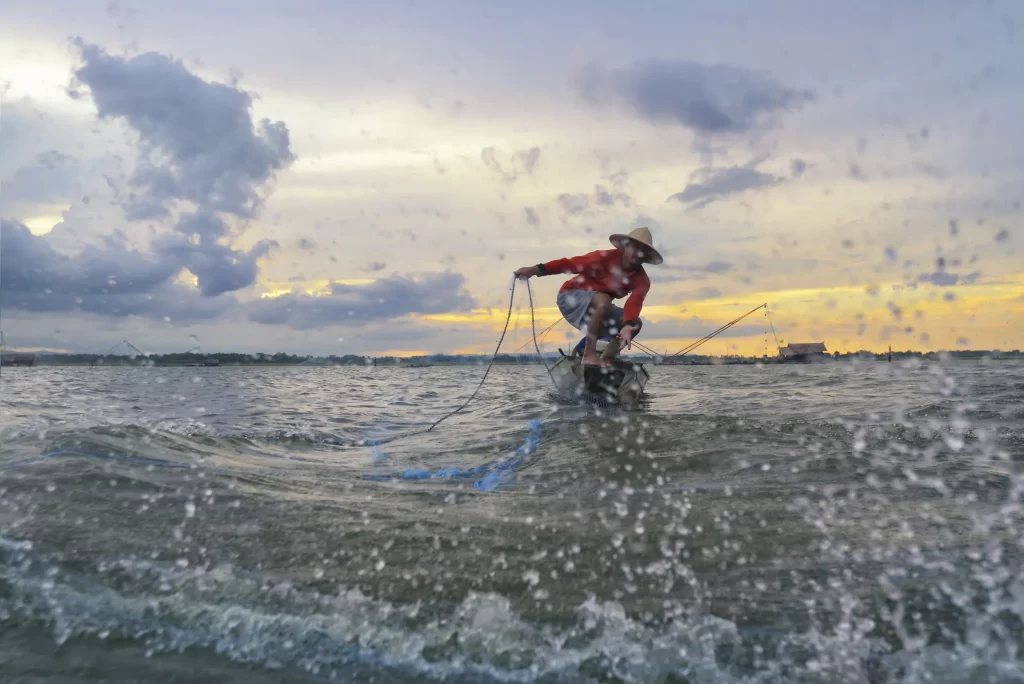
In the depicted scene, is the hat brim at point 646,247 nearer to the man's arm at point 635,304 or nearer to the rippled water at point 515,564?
the man's arm at point 635,304

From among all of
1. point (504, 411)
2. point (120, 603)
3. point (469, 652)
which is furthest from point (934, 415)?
point (120, 603)

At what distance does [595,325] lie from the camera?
10.6 m

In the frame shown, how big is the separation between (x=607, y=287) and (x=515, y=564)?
307 inches

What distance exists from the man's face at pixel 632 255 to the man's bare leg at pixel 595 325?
0.70 m

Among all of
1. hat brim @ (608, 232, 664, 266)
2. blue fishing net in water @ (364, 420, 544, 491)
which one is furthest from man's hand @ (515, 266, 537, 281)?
blue fishing net in water @ (364, 420, 544, 491)

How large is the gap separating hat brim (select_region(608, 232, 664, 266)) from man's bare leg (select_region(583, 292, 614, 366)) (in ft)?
3.05

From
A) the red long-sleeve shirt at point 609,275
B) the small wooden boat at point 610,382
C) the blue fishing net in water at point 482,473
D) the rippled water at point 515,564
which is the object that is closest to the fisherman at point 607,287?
the red long-sleeve shirt at point 609,275

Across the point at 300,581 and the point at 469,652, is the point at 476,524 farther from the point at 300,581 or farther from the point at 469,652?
the point at 469,652

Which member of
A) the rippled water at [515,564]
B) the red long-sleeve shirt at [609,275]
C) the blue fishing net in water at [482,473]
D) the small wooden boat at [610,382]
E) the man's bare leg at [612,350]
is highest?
the red long-sleeve shirt at [609,275]

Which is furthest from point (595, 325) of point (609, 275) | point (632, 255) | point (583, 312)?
point (632, 255)

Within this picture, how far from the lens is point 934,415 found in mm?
8062

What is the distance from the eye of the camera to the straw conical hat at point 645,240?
9412mm

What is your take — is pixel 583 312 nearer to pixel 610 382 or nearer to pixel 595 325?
pixel 595 325

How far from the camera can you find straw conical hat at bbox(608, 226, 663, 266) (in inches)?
371
